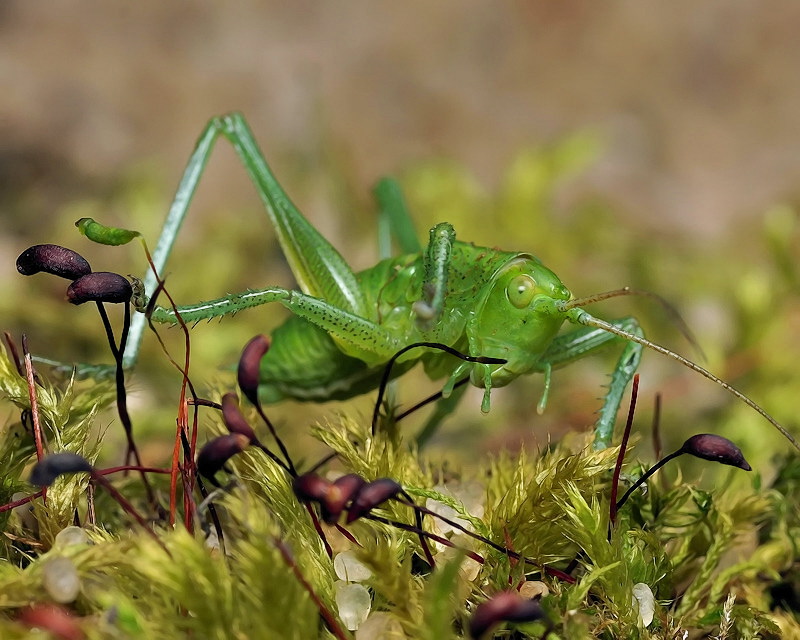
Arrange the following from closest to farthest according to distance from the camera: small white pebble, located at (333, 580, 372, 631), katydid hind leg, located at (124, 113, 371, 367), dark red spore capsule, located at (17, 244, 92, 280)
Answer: small white pebble, located at (333, 580, 372, 631), dark red spore capsule, located at (17, 244, 92, 280), katydid hind leg, located at (124, 113, 371, 367)

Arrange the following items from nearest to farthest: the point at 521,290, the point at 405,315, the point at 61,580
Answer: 1. the point at 61,580
2. the point at 521,290
3. the point at 405,315

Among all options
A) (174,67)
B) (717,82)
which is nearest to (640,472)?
(174,67)

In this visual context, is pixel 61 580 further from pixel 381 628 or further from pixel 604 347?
pixel 604 347

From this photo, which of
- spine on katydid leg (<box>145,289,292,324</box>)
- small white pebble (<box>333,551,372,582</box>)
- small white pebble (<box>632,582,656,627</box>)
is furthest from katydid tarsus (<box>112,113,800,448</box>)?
small white pebble (<box>333,551,372,582</box>)

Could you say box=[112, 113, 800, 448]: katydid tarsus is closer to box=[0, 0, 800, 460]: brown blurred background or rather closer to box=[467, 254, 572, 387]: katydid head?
box=[467, 254, 572, 387]: katydid head

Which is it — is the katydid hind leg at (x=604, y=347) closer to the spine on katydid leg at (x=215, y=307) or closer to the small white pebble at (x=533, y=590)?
the small white pebble at (x=533, y=590)

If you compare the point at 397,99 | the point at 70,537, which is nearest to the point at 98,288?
the point at 70,537
